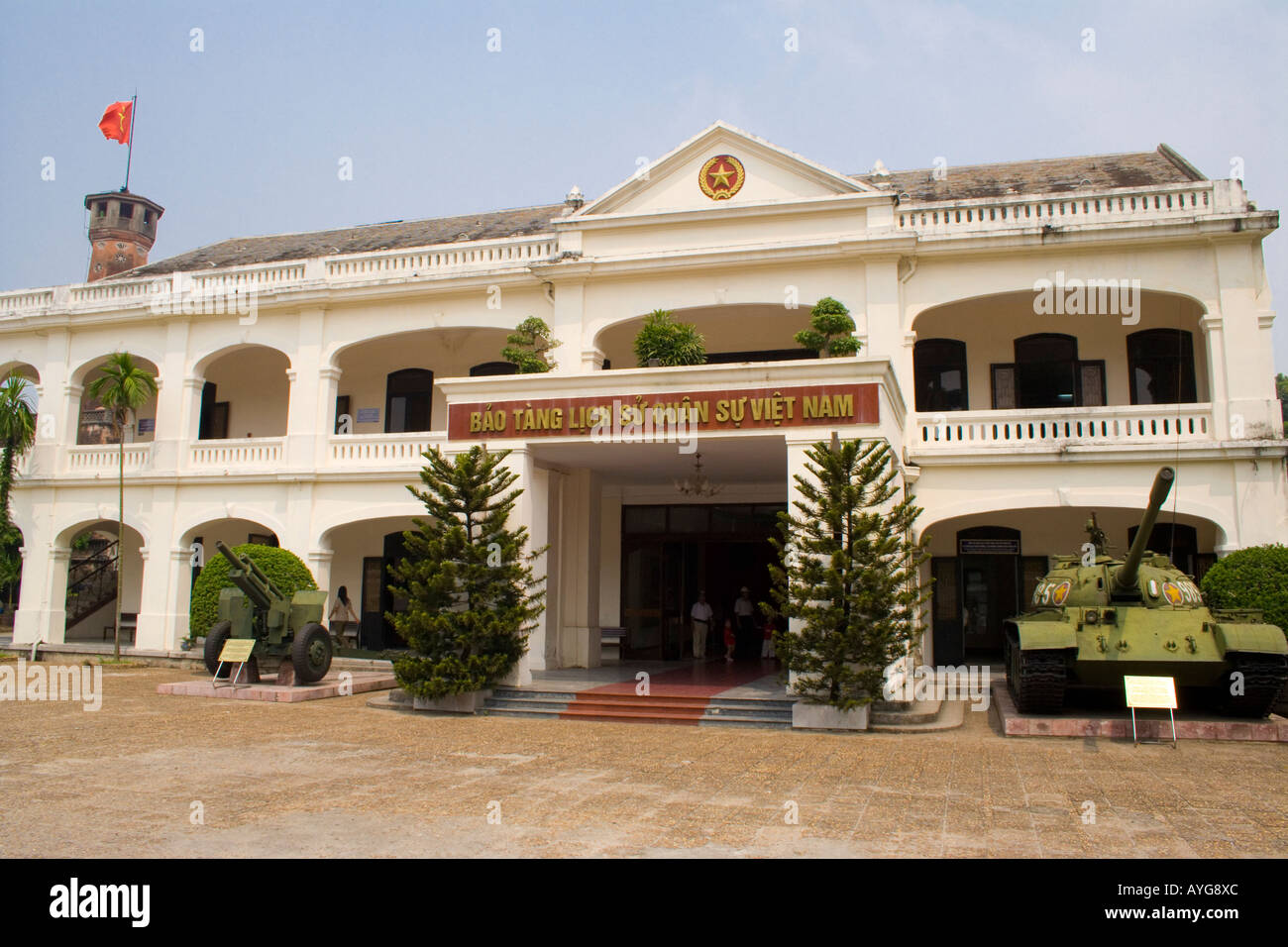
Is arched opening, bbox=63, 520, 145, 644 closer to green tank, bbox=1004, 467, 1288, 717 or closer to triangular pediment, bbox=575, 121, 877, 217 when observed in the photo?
triangular pediment, bbox=575, 121, 877, 217

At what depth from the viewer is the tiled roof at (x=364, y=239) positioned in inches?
877

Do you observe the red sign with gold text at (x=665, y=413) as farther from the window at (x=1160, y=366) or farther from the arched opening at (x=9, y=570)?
the arched opening at (x=9, y=570)

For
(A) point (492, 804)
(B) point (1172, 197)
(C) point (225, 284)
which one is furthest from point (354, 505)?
(B) point (1172, 197)

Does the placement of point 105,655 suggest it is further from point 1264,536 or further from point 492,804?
point 1264,536

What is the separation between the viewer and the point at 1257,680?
10750 mm

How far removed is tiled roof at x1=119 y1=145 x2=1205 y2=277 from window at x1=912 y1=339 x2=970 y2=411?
2.84 meters

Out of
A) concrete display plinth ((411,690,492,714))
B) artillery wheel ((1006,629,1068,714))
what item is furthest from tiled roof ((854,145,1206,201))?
concrete display plinth ((411,690,492,714))

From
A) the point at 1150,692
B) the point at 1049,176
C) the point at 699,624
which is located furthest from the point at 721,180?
the point at 1150,692

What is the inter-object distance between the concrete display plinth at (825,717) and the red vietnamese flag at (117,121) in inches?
1044

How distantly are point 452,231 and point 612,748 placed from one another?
1596 centimetres

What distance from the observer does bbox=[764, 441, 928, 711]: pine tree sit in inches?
446

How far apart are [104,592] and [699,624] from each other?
1591 cm

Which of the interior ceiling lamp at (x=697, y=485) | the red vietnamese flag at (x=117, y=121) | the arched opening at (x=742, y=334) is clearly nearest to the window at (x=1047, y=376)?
the arched opening at (x=742, y=334)

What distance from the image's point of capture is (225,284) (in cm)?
2108
